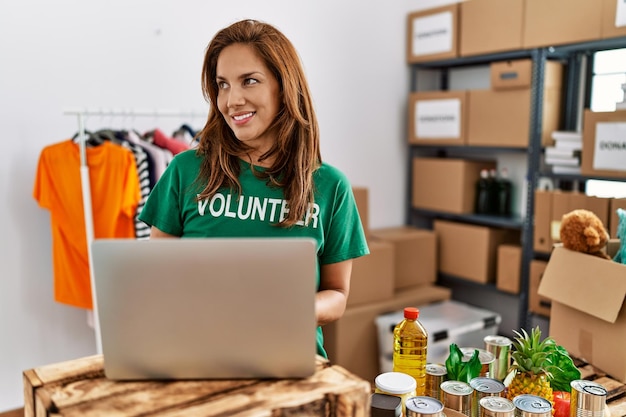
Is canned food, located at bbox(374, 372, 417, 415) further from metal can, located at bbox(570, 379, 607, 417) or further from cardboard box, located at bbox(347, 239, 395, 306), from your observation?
cardboard box, located at bbox(347, 239, 395, 306)

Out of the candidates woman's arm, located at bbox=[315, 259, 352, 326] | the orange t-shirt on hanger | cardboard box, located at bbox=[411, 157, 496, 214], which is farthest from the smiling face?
cardboard box, located at bbox=[411, 157, 496, 214]

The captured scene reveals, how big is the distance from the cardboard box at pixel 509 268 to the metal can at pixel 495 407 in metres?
2.07

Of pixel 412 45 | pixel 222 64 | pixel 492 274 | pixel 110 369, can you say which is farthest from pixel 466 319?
pixel 110 369

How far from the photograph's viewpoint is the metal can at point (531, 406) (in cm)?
114

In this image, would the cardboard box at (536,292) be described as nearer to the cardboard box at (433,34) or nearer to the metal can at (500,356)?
the cardboard box at (433,34)

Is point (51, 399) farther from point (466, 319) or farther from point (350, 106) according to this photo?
point (350, 106)

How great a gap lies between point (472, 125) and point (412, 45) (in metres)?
0.72

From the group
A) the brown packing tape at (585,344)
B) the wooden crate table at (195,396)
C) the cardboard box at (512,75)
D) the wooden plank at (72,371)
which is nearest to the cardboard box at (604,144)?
the cardboard box at (512,75)

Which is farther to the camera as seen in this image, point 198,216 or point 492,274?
point 492,274

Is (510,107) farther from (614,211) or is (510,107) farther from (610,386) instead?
(610,386)

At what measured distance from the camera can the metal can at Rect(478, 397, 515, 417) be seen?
3.72ft

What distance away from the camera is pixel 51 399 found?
833 millimetres

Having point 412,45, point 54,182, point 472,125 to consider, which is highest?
point 412,45

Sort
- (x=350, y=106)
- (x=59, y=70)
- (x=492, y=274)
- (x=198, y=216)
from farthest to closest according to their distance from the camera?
(x=350, y=106)
(x=492, y=274)
(x=59, y=70)
(x=198, y=216)
